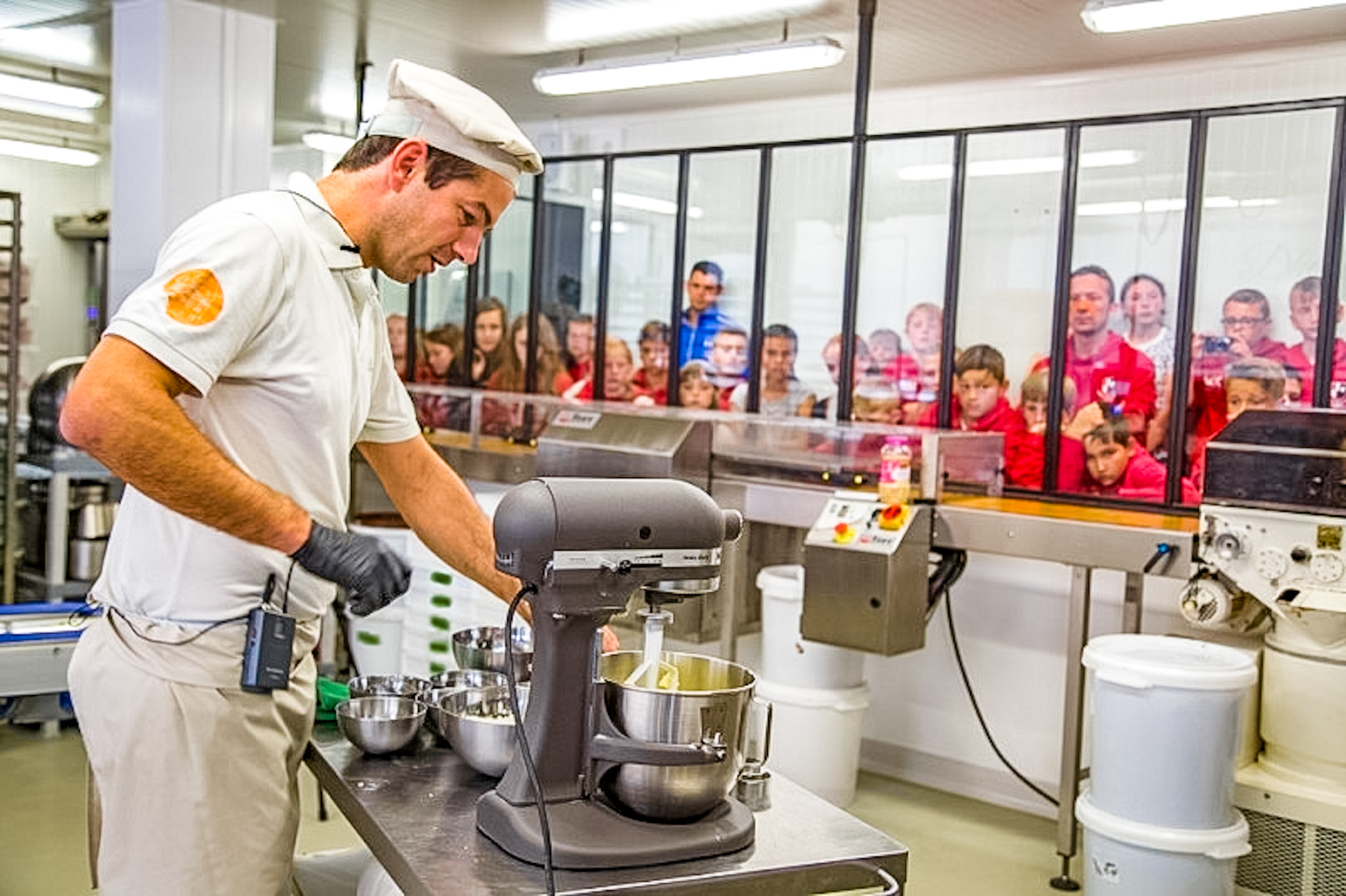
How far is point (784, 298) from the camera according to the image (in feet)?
19.3

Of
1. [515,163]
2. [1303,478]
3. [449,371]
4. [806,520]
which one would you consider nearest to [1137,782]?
[1303,478]

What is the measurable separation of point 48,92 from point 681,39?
3911 mm

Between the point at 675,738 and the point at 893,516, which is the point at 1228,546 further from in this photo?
the point at 675,738

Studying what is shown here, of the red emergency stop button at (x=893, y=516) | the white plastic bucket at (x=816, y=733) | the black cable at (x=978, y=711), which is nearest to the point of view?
the red emergency stop button at (x=893, y=516)

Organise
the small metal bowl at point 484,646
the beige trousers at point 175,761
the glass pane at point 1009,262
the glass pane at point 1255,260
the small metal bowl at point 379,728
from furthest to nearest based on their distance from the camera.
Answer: the glass pane at point 1009,262, the glass pane at point 1255,260, the small metal bowl at point 484,646, the small metal bowl at point 379,728, the beige trousers at point 175,761

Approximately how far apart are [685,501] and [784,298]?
4.31 m

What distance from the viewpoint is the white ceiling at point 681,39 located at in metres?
4.93

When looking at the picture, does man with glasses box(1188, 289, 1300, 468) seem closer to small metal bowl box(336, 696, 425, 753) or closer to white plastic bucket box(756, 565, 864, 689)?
Answer: white plastic bucket box(756, 565, 864, 689)

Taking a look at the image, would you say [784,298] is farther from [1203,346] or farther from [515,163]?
[515,163]

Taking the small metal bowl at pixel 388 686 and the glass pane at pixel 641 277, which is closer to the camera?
the small metal bowl at pixel 388 686

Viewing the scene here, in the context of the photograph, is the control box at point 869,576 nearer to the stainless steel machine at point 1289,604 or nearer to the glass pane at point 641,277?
the stainless steel machine at point 1289,604

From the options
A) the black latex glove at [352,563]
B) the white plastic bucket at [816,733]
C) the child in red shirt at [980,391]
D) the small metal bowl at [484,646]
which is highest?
the child in red shirt at [980,391]

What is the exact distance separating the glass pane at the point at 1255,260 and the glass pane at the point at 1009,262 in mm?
597

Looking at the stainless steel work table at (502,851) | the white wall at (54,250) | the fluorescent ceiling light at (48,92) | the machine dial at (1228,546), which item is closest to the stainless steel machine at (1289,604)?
the machine dial at (1228,546)
